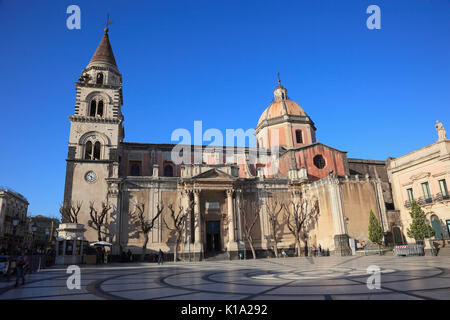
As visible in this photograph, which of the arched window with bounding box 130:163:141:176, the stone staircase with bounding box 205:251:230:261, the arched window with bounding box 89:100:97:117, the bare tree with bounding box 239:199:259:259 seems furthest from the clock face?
the bare tree with bounding box 239:199:259:259

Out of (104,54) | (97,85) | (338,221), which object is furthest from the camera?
(104,54)

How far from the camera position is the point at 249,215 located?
32.5 m

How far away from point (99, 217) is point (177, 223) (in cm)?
713

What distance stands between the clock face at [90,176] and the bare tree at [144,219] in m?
4.92

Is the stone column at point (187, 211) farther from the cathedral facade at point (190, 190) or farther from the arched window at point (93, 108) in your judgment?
the arched window at point (93, 108)

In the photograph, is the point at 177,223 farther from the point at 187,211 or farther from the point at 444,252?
the point at 444,252

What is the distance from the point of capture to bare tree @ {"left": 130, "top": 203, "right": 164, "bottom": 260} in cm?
2809

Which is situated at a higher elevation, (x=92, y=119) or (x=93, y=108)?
(x=93, y=108)

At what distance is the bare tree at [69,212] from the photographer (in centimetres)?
2717

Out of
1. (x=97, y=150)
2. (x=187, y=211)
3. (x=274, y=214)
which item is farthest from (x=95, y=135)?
(x=274, y=214)

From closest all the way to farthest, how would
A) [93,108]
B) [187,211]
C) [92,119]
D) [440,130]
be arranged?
[440,130] < [187,211] < [92,119] < [93,108]

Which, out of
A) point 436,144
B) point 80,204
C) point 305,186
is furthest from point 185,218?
Answer: point 436,144
